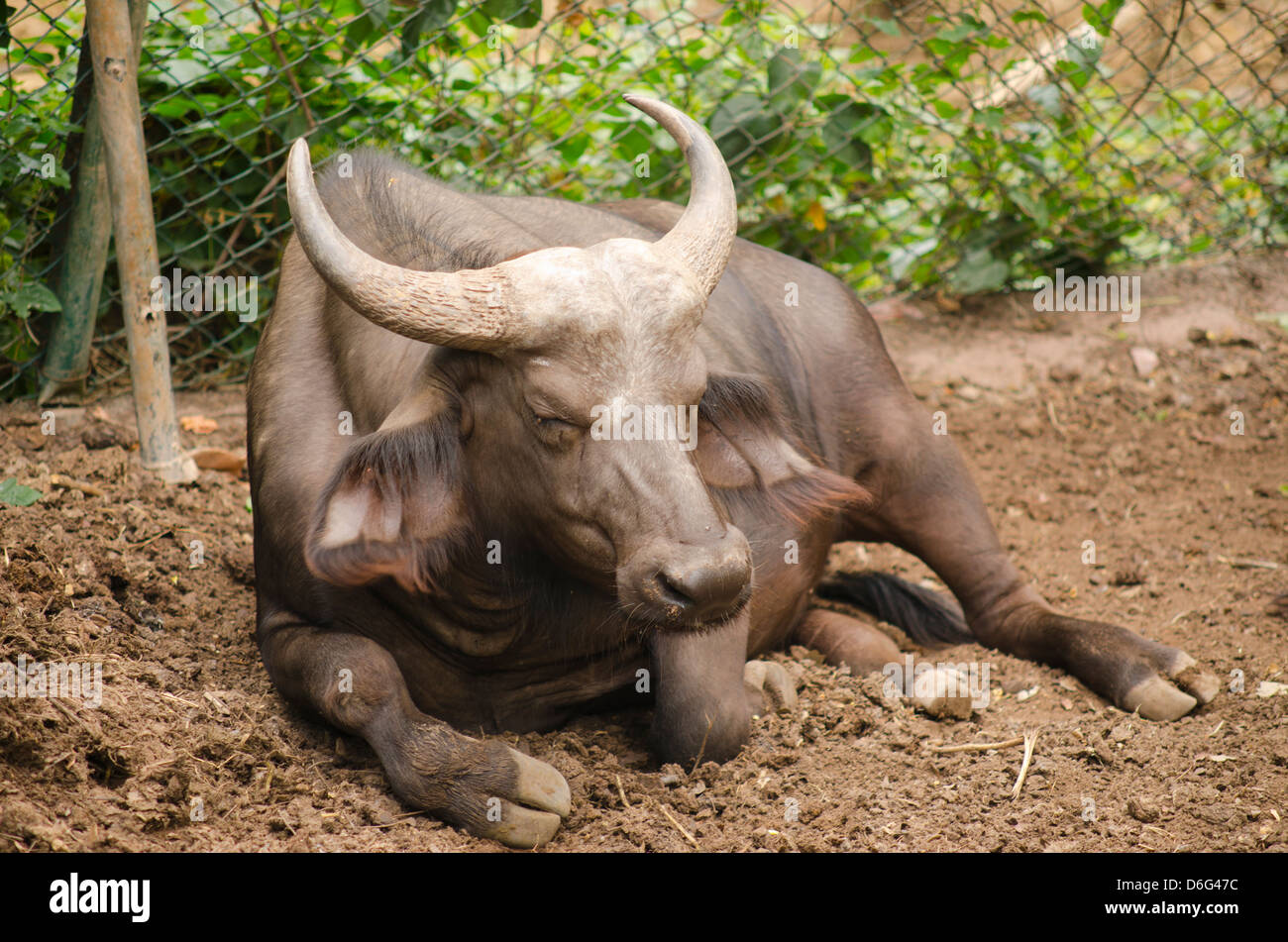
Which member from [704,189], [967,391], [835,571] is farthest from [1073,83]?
[704,189]

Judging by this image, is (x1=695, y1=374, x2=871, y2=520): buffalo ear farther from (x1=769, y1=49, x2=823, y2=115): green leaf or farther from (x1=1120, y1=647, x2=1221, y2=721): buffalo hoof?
(x1=769, y1=49, x2=823, y2=115): green leaf

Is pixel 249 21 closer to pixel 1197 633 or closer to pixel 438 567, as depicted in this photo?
pixel 438 567

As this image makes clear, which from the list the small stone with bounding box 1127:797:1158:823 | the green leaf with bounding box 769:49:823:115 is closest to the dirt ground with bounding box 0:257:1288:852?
the small stone with bounding box 1127:797:1158:823

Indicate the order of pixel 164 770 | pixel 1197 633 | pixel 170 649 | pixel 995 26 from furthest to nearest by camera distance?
pixel 995 26, pixel 1197 633, pixel 170 649, pixel 164 770

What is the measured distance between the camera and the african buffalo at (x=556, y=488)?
2.98m

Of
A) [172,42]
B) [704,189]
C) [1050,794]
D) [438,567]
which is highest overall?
[172,42]

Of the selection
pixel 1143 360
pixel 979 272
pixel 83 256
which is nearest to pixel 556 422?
pixel 83 256

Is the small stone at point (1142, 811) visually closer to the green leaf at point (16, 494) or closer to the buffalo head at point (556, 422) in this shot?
the buffalo head at point (556, 422)

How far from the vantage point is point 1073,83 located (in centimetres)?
649

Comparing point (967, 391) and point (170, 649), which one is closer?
point (170, 649)

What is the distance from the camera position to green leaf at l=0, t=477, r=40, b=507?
417 centimetres

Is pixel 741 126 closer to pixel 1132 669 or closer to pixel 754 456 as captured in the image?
pixel 754 456

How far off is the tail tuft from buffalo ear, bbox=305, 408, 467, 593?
6.81 ft

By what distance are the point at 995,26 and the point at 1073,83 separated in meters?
0.50
